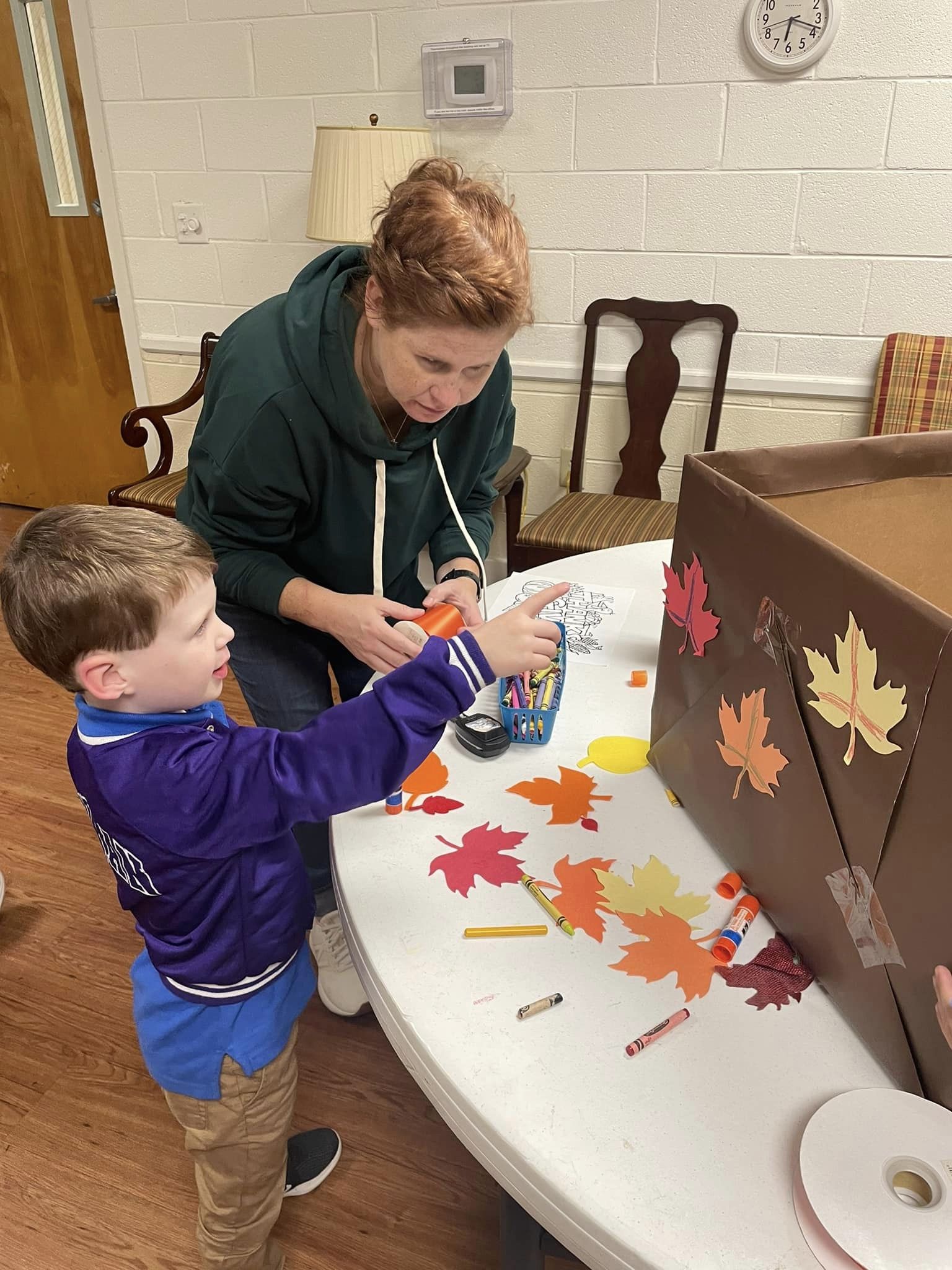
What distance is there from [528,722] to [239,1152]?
Result: 0.57 m

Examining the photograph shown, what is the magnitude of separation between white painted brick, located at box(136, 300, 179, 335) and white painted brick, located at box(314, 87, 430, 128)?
885mm

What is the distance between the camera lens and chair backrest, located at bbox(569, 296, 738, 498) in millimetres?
2518

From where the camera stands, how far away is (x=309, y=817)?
30.2 inches

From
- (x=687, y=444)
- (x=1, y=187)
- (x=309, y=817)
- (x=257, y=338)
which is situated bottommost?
(x=687, y=444)

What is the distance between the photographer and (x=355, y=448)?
45.8 inches

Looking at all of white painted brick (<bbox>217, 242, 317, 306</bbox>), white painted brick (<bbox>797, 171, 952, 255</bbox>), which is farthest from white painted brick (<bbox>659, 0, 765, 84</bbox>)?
white painted brick (<bbox>217, 242, 317, 306</bbox>)

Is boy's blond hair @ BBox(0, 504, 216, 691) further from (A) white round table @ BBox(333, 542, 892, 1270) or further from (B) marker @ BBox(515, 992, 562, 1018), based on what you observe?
(B) marker @ BBox(515, 992, 562, 1018)

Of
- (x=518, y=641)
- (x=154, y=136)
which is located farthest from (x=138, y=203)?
(x=518, y=641)

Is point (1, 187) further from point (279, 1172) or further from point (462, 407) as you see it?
point (279, 1172)

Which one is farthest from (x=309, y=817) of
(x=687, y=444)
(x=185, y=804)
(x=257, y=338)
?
(x=687, y=444)

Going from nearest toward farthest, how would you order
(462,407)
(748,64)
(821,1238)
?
(821,1238)
(462,407)
(748,64)

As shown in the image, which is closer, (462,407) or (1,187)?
(462,407)

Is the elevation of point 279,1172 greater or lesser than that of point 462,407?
lesser

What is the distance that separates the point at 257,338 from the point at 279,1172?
1.01 m
